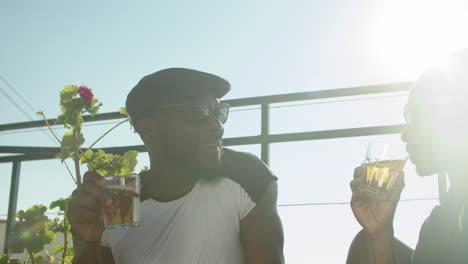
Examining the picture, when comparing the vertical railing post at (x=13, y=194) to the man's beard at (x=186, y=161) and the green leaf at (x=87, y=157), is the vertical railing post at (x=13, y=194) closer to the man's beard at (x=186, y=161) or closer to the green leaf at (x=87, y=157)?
the green leaf at (x=87, y=157)

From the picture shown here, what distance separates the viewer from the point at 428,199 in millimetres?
3123

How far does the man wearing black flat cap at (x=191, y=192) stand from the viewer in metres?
2.38

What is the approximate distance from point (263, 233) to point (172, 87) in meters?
0.79

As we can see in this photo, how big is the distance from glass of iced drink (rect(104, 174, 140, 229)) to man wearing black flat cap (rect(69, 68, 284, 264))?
137 mm

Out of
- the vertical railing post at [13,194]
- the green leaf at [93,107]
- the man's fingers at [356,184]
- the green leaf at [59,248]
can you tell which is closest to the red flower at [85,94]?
the green leaf at [93,107]

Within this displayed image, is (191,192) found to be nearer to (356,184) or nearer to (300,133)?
(356,184)

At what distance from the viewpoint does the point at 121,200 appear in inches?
81.5

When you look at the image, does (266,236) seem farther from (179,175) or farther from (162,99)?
(162,99)

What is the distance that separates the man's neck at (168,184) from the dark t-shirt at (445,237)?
101 centimetres

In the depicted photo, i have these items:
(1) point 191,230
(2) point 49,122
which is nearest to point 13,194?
(2) point 49,122

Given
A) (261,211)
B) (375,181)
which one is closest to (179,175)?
(261,211)

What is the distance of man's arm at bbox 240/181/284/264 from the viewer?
232cm

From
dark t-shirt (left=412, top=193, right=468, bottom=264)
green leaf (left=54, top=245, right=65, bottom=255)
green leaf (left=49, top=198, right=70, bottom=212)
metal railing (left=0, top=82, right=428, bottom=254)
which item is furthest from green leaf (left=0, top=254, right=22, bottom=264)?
dark t-shirt (left=412, top=193, right=468, bottom=264)

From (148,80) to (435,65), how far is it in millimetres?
1291
